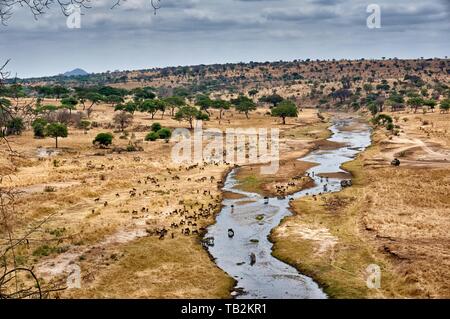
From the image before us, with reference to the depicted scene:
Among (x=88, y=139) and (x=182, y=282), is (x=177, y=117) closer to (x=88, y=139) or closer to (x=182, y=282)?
(x=88, y=139)

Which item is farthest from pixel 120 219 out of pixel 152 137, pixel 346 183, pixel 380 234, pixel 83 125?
pixel 83 125

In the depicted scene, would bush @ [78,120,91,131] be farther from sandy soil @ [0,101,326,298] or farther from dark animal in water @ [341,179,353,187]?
dark animal in water @ [341,179,353,187]

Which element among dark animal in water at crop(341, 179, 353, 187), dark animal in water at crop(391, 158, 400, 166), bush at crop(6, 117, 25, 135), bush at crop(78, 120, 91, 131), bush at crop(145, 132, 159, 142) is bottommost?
dark animal in water at crop(341, 179, 353, 187)

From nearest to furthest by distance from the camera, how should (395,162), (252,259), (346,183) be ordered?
(252,259), (346,183), (395,162)

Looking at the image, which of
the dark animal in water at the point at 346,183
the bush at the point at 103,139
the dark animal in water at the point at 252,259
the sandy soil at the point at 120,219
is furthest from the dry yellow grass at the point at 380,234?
the bush at the point at 103,139

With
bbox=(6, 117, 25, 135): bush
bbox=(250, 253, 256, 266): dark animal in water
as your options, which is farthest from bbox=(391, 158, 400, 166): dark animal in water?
bbox=(6, 117, 25, 135): bush

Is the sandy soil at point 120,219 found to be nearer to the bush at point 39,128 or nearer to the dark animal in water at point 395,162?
the bush at point 39,128

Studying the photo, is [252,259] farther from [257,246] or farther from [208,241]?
[208,241]

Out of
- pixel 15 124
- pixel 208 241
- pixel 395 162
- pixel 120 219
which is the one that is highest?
pixel 15 124

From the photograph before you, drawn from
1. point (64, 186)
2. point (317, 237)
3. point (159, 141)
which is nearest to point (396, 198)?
point (317, 237)
